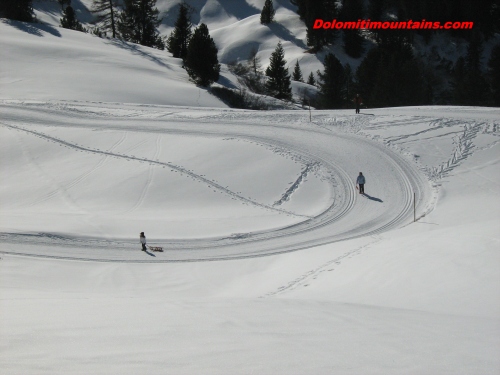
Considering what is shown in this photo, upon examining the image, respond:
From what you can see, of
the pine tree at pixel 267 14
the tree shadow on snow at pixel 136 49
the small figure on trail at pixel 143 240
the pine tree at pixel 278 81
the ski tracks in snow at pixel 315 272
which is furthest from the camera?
the pine tree at pixel 267 14

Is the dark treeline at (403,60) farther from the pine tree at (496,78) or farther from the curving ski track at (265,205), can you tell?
the curving ski track at (265,205)

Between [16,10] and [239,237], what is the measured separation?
172 ft

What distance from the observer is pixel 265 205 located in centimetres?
2359

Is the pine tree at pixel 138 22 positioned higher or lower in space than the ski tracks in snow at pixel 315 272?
higher

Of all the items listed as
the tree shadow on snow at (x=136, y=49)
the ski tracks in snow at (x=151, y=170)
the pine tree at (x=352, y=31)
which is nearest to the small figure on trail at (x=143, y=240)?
the ski tracks in snow at (x=151, y=170)

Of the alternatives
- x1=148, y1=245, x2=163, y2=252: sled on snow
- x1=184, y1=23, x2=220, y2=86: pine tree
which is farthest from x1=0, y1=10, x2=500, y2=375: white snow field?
x1=184, y1=23, x2=220, y2=86: pine tree

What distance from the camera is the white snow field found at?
20.8 ft

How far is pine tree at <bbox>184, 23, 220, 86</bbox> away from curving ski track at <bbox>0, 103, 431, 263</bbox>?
1356 cm

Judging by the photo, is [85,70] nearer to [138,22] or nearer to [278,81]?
[278,81]

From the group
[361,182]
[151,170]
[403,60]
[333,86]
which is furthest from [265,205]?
[403,60]

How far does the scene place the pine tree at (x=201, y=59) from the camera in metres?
48.7

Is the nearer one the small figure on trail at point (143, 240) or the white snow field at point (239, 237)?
the white snow field at point (239, 237)

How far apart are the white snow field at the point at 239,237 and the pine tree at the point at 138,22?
24407mm

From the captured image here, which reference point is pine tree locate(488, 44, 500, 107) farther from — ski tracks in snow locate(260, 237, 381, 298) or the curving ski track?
ski tracks in snow locate(260, 237, 381, 298)
